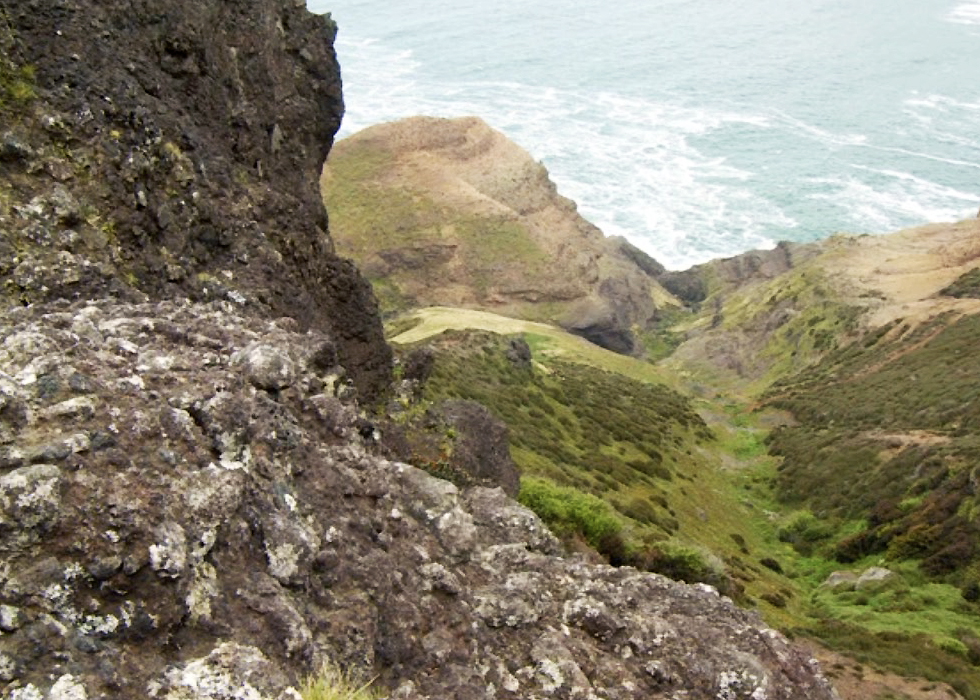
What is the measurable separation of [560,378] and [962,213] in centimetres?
7965

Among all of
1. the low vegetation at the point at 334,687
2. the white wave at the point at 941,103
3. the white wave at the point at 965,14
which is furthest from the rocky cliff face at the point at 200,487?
the white wave at the point at 965,14

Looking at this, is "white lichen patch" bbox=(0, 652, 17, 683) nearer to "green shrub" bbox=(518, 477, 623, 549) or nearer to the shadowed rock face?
the shadowed rock face

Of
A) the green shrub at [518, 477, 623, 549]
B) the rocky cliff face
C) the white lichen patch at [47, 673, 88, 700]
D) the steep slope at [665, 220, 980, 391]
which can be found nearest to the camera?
the white lichen patch at [47, 673, 88, 700]

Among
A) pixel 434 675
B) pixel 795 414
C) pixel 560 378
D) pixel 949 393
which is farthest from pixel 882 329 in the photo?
pixel 434 675

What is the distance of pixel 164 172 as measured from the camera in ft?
43.8

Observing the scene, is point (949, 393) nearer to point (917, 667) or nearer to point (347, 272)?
point (917, 667)

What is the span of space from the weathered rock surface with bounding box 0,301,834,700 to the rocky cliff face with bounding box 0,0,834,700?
23 mm

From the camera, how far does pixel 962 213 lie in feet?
352

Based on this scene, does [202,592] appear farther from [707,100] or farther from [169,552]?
Answer: [707,100]

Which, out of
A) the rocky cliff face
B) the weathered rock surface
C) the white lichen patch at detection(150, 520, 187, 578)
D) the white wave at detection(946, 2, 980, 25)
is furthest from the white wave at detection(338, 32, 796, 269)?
the white lichen patch at detection(150, 520, 187, 578)

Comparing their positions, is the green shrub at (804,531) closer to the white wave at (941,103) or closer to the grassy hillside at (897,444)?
the grassy hillside at (897,444)

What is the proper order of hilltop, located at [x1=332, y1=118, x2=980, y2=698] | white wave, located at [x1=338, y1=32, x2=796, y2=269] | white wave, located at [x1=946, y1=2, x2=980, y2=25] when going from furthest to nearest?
1. white wave, located at [x1=946, y1=2, x2=980, y2=25]
2. white wave, located at [x1=338, y1=32, x2=796, y2=269]
3. hilltop, located at [x1=332, y1=118, x2=980, y2=698]

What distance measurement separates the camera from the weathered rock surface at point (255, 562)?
6363mm

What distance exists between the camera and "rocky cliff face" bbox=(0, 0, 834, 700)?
21.3 feet
